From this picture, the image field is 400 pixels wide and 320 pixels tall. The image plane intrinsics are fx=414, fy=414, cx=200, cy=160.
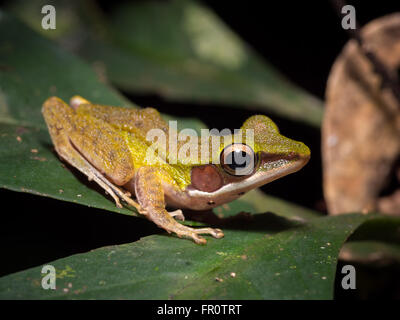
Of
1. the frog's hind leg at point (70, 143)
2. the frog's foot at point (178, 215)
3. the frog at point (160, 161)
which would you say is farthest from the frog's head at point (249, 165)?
the frog's hind leg at point (70, 143)

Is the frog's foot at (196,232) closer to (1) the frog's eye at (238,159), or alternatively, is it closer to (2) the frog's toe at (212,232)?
(2) the frog's toe at (212,232)

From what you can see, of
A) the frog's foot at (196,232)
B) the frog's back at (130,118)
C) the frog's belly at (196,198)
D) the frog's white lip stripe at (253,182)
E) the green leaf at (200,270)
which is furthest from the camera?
the frog's back at (130,118)

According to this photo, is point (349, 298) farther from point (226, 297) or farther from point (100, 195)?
point (100, 195)

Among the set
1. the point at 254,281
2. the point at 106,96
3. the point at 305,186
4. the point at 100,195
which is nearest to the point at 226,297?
the point at 254,281

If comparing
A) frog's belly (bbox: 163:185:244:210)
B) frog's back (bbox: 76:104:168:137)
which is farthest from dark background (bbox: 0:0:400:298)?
frog's back (bbox: 76:104:168:137)

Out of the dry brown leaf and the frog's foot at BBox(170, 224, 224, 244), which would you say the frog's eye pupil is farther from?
the dry brown leaf

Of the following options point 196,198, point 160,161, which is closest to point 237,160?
point 196,198
